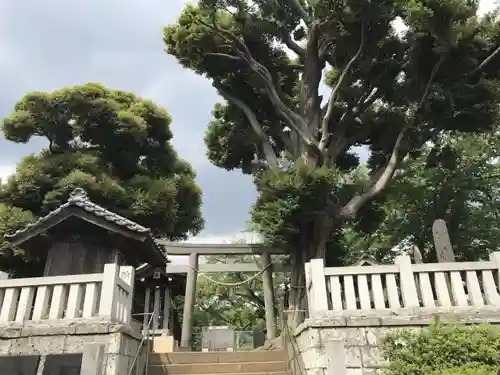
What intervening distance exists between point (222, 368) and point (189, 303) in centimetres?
372

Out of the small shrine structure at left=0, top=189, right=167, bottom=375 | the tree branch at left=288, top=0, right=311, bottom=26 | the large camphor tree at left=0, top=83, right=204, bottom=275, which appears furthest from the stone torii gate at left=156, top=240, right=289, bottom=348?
the tree branch at left=288, top=0, right=311, bottom=26

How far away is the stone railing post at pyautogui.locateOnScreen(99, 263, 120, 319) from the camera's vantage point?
600 cm

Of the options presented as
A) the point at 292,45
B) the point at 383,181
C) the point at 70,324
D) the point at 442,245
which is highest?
the point at 292,45

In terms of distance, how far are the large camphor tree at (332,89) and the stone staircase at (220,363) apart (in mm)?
2493

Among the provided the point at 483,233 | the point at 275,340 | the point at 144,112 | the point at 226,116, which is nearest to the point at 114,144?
the point at 144,112

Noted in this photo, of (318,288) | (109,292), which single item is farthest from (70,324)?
(318,288)

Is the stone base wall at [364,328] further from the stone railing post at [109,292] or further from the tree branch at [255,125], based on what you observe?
the tree branch at [255,125]

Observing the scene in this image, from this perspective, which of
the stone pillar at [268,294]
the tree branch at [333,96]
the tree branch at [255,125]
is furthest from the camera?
the tree branch at [255,125]

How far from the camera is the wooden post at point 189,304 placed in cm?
1106

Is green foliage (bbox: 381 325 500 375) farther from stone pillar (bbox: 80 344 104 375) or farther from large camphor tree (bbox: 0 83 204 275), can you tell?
large camphor tree (bbox: 0 83 204 275)

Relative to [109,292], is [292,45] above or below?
above

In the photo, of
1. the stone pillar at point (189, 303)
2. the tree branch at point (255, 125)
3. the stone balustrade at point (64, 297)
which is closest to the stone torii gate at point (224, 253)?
the stone pillar at point (189, 303)

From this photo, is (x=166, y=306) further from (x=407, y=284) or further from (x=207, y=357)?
(x=407, y=284)

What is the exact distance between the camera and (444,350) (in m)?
5.28
